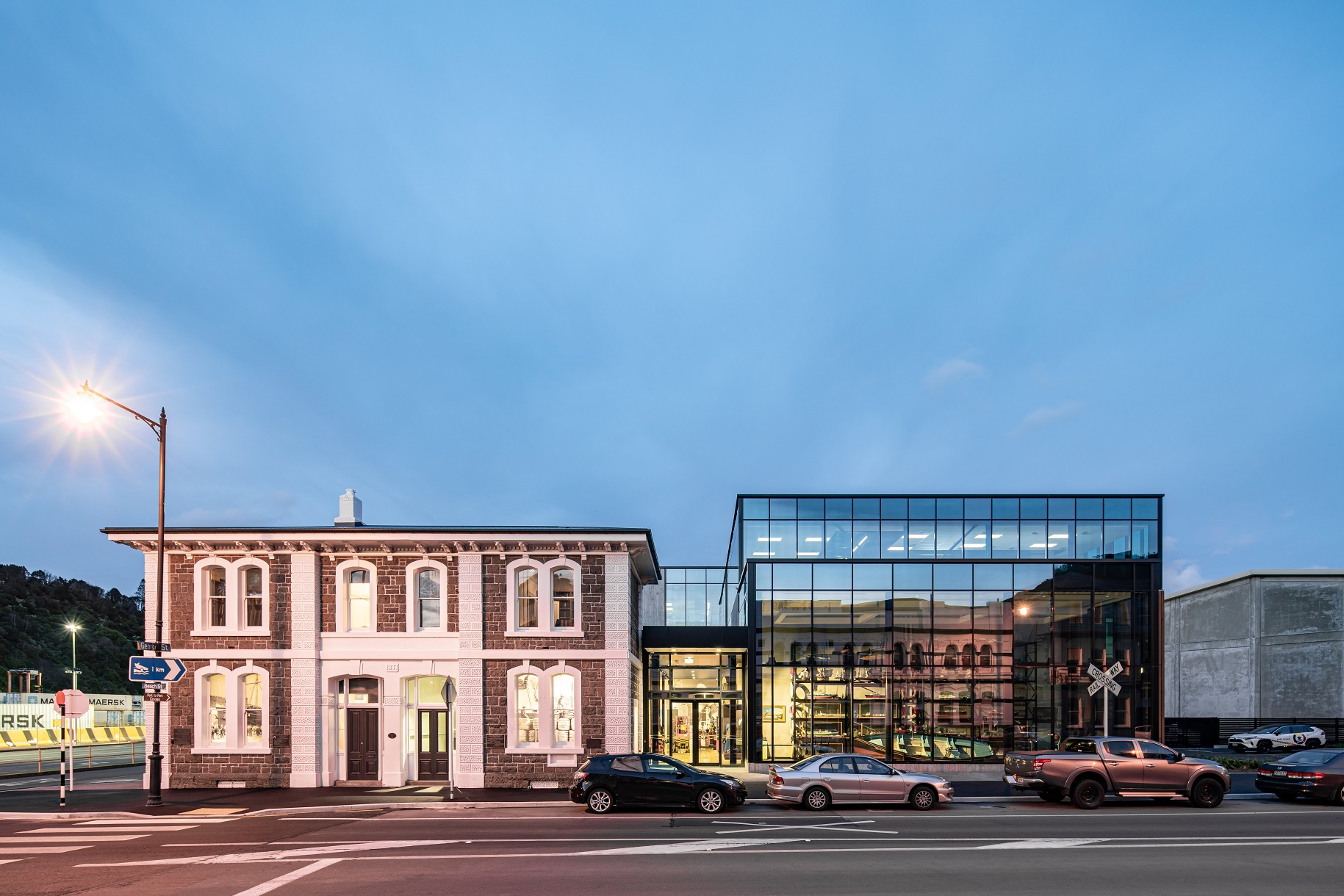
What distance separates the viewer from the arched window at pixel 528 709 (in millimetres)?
24578

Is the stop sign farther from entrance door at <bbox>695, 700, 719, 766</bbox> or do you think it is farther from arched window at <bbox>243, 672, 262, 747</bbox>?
entrance door at <bbox>695, 700, 719, 766</bbox>

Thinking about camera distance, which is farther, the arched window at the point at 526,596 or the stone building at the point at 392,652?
the arched window at the point at 526,596

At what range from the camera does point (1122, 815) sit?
19.5 m

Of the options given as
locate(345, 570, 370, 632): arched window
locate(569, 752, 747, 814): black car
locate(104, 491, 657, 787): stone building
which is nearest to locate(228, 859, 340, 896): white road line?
locate(569, 752, 747, 814): black car

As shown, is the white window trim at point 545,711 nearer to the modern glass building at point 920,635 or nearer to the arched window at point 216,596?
the modern glass building at point 920,635

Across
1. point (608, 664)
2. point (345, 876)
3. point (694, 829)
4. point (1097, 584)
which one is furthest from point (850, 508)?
point (345, 876)

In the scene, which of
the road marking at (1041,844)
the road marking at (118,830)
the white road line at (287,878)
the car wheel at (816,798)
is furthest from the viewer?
the car wheel at (816,798)

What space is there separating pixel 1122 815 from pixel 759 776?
11597mm

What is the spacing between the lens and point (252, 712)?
24688mm

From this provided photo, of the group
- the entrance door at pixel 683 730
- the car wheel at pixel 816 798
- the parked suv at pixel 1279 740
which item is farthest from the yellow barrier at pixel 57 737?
the parked suv at pixel 1279 740

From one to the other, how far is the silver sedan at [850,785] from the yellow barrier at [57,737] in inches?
1271

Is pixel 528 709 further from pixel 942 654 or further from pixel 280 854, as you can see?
pixel 942 654

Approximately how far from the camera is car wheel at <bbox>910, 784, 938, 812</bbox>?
66.7 ft

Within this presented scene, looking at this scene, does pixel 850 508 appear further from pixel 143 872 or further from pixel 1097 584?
pixel 143 872
